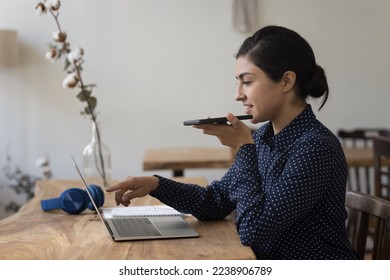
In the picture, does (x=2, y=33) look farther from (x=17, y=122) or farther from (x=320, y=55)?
(x=320, y=55)

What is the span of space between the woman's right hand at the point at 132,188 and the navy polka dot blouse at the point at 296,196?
0.83 feet

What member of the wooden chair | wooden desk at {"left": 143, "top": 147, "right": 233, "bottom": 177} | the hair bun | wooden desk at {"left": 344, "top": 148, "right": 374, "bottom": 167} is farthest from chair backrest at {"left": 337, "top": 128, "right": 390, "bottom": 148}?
the hair bun

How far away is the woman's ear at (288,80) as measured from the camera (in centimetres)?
131

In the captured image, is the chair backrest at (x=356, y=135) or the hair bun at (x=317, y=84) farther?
the chair backrest at (x=356, y=135)

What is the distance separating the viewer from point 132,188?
144cm

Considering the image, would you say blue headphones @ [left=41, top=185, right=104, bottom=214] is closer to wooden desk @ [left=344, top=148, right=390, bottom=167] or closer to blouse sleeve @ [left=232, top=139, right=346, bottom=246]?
blouse sleeve @ [left=232, top=139, right=346, bottom=246]

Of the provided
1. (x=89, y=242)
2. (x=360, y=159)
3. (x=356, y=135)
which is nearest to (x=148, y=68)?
(x=356, y=135)

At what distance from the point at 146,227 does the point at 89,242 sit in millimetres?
143

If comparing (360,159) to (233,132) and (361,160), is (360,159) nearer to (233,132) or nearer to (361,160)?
(361,160)

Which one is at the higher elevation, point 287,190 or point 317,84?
point 317,84

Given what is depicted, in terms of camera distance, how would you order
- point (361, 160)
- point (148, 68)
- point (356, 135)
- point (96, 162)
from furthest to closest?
point (148, 68) → point (356, 135) → point (361, 160) → point (96, 162)

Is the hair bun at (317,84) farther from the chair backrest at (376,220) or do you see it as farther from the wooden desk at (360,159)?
the wooden desk at (360,159)

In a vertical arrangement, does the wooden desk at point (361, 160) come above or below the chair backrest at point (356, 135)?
above

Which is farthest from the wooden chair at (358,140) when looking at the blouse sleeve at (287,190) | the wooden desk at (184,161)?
the blouse sleeve at (287,190)
